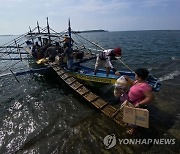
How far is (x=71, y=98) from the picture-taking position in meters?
11.6

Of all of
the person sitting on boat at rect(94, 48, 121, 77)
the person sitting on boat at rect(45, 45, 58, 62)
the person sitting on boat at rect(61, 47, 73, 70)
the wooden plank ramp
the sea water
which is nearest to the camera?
the sea water

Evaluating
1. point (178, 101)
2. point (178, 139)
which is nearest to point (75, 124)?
point (178, 139)

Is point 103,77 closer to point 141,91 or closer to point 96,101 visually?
point 96,101

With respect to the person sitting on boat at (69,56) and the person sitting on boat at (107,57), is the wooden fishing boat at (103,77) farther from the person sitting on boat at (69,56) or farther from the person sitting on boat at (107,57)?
the person sitting on boat at (107,57)

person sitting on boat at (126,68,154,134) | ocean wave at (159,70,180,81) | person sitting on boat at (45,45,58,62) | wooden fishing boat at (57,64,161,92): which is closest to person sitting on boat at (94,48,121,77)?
wooden fishing boat at (57,64,161,92)

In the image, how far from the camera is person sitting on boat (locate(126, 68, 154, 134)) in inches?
240

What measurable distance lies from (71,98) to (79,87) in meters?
1.02

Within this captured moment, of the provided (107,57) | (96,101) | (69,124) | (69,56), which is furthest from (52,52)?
(69,124)

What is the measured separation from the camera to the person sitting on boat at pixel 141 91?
6.09 m

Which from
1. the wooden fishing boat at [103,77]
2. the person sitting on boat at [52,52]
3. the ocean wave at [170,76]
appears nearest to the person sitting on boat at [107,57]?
the wooden fishing boat at [103,77]

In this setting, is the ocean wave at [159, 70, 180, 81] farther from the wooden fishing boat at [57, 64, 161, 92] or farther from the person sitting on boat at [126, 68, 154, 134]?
the person sitting on boat at [126, 68, 154, 134]

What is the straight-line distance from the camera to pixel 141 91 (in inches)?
246

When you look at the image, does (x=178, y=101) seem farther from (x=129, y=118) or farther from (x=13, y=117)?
(x=13, y=117)

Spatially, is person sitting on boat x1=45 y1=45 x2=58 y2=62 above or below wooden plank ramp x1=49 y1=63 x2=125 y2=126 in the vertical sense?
above
